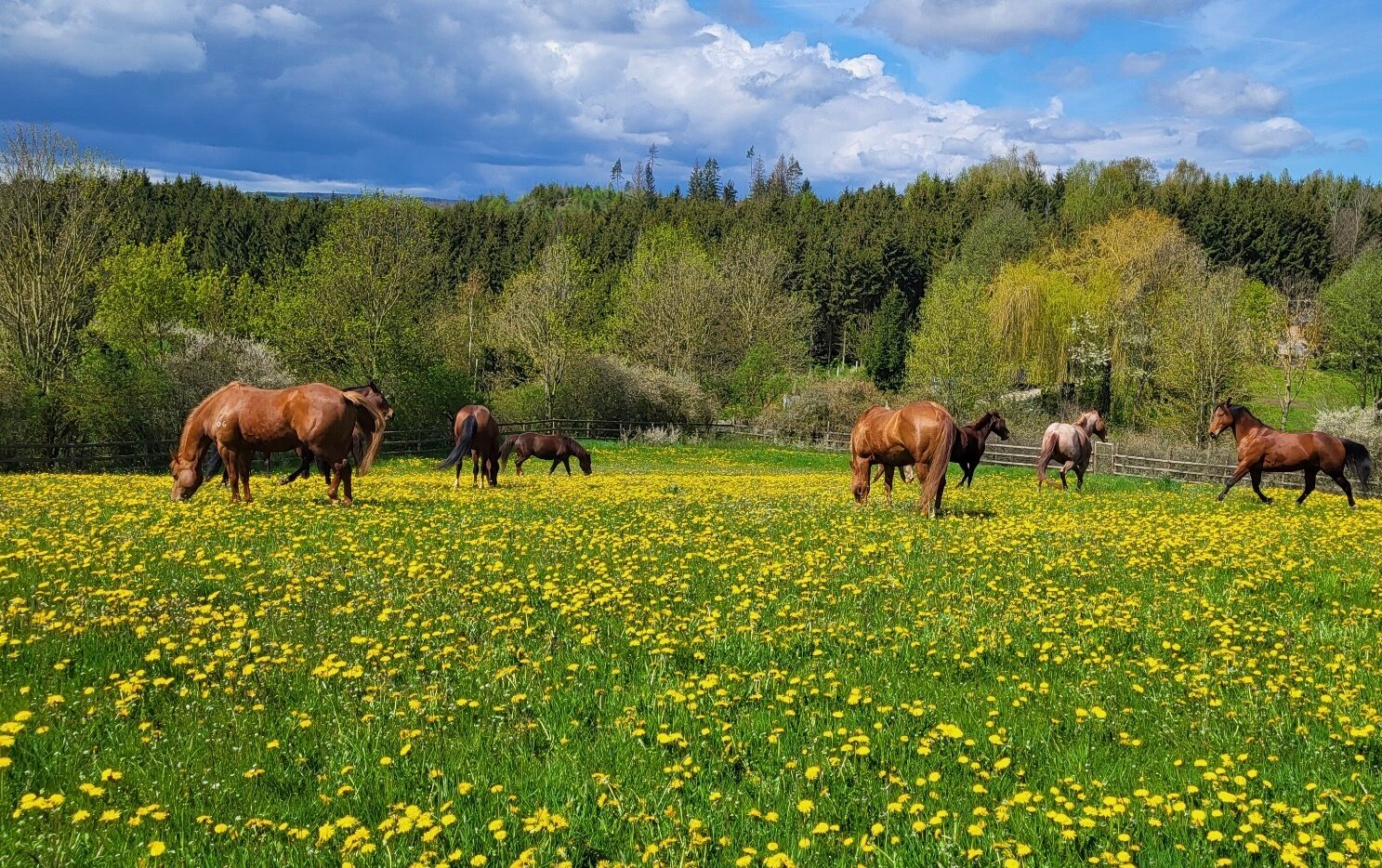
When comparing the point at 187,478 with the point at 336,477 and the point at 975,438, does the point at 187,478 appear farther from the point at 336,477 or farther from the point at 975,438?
the point at 975,438

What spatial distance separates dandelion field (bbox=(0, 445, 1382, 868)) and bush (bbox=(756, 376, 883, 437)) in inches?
1737

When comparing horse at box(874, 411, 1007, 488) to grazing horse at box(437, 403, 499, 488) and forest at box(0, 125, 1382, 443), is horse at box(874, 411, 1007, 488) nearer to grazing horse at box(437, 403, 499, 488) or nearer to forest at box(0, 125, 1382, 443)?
grazing horse at box(437, 403, 499, 488)

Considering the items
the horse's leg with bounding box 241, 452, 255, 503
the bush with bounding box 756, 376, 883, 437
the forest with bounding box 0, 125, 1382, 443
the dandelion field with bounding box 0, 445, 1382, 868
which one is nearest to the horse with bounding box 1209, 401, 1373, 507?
the dandelion field with bounding box 0, 445, 1382, 868

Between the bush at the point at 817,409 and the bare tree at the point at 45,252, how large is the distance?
124 feet

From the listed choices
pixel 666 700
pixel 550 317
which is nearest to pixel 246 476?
pixel 666 700

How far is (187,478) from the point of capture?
14930 millimetres

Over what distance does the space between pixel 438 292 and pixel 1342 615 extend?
52.2 meters

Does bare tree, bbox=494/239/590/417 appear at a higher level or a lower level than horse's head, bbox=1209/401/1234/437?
higher

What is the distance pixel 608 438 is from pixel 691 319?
613 inches

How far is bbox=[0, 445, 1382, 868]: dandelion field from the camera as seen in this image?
14.2ft

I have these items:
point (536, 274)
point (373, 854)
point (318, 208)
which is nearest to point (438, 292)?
point (536, 274)

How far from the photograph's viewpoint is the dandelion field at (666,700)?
433 centimetres

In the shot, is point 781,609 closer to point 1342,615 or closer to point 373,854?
point 373,854

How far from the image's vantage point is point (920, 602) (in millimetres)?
8930
